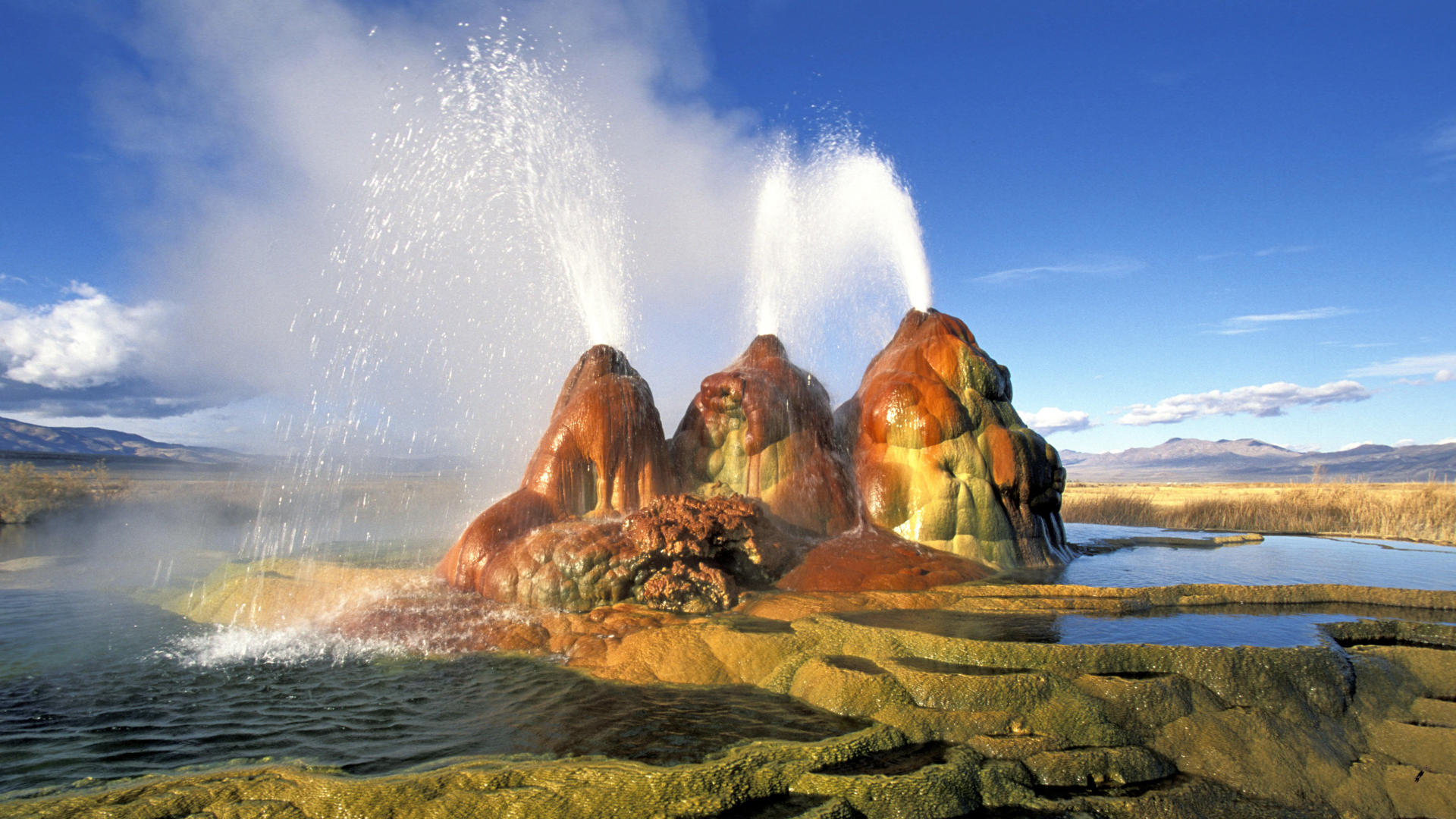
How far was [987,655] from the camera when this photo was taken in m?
6.09

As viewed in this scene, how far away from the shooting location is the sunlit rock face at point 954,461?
10.9 metres

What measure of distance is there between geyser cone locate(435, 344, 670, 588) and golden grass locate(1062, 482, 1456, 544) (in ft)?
61.3

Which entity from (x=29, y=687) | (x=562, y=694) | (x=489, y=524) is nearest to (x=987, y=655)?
(x=562, y=694)

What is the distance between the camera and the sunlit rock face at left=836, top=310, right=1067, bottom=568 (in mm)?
10906

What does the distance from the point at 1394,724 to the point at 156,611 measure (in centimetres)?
1402

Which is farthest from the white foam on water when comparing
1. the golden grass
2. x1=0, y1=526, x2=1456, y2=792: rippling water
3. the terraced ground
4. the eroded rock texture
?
the golden grass

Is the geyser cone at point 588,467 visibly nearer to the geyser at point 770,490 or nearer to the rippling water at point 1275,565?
the geyser at point 770,490

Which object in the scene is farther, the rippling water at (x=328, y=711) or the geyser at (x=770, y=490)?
the geyser at (x=770, y=490)

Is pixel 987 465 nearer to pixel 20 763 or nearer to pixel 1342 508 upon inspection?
pixel 20 763

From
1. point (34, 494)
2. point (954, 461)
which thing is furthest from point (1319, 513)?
A: point (34, 494)

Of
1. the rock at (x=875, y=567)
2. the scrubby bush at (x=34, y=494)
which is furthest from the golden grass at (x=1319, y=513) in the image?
the scrubby bush at (x=34, y=494)

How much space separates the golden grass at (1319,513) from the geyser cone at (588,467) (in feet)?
61.3

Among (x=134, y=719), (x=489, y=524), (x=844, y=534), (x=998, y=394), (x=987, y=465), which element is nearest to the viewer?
(x=134, y=719)

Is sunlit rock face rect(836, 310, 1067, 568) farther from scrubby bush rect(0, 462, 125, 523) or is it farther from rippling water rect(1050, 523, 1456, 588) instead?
scrubby bush rect(0, 462, 125, 523)
